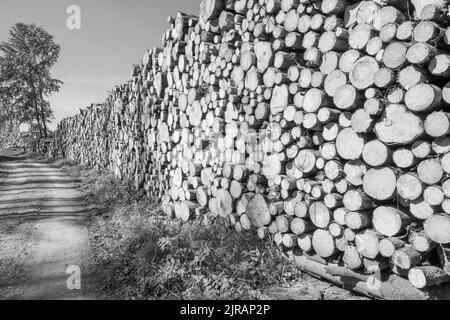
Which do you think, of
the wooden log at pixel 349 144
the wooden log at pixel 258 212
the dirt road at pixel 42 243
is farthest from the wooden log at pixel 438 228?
the dirt road at pixel 42 243

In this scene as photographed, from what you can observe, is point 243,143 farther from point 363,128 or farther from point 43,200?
point 43,200

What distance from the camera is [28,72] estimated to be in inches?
1113

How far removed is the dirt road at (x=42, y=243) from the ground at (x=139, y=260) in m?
0.01

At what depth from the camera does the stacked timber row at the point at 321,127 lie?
308 cm

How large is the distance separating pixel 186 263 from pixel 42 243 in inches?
127

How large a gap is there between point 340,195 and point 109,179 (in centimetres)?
860

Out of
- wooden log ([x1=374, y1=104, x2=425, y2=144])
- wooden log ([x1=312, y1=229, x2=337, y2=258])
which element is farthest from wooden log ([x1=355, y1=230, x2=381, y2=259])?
wooden log ([x1=374, y1=104, x2=425, y2=144])

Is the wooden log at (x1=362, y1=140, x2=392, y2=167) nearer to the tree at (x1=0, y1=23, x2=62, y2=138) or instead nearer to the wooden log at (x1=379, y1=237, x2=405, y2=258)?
the wooden log at (x1=379, y1=237, x2=405, y2=258)

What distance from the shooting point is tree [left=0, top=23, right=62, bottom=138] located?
91.4 ft

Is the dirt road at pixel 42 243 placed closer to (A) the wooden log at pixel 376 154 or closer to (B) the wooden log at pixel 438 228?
(A) the wooden log at pixel 376 154

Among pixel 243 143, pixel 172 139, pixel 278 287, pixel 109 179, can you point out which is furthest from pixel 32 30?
pixel 278 287

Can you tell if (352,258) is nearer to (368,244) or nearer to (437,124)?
(368,244)

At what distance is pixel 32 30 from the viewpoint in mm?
28609

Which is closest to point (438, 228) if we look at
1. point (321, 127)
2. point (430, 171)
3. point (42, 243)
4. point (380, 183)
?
point (430, 171)
